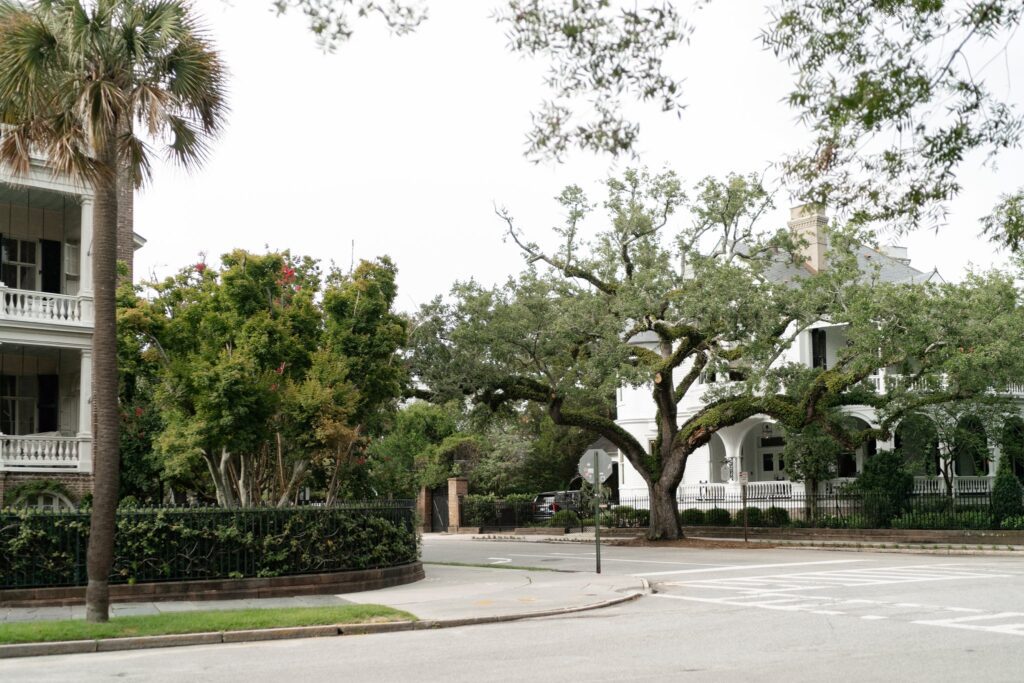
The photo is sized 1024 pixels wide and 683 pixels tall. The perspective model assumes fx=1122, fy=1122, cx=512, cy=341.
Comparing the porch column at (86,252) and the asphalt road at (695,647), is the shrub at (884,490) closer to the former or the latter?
the asphalt road at (695,647)

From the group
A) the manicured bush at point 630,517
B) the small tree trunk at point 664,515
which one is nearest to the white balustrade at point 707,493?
the manicured bush at point 630,517

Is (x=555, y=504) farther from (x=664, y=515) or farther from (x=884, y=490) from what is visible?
(x=884, y=490)

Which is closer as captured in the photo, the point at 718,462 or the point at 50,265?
the point at 50,265

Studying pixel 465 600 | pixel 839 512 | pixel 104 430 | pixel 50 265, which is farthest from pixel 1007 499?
pixel 104 430

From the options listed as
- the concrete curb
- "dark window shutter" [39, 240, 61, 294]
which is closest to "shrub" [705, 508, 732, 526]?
"dark window shutter" [39, 240, 61, 294]

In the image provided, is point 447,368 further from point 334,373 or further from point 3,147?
point 3,147

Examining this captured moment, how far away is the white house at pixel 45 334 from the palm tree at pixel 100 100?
9012 millimetres

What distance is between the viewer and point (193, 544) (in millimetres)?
18250

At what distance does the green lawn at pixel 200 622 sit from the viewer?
13.5 meters

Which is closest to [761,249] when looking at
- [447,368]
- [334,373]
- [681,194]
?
[681,194]

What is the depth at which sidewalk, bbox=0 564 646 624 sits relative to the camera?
1612 cm

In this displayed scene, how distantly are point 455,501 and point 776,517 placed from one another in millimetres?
15809

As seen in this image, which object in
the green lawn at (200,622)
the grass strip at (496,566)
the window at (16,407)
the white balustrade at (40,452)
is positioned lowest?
the grass strip at (496,566)

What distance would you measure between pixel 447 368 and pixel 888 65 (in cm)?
2495
